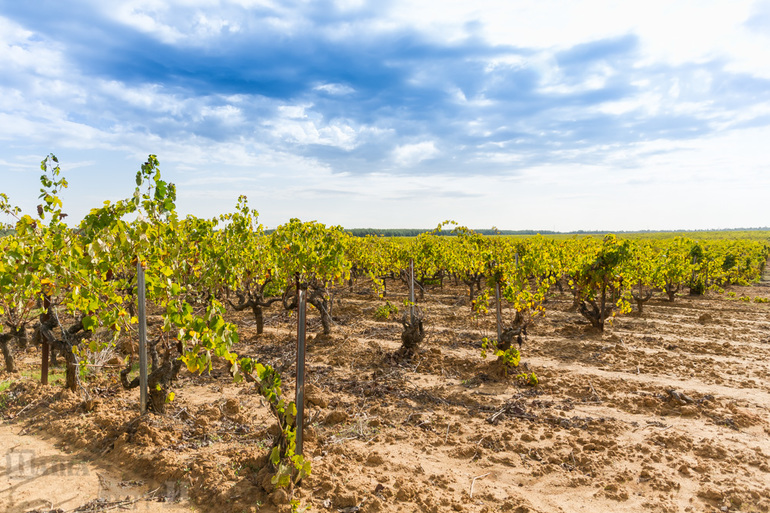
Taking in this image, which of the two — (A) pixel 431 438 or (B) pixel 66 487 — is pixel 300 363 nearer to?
(A) pixel 431 438

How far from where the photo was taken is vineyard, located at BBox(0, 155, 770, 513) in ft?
12.4

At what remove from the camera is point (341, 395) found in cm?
629

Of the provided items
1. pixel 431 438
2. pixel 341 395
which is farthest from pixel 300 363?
pixel 341 395

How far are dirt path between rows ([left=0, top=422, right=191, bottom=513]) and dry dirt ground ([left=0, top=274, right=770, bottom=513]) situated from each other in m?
0.02

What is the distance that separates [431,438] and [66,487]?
3.80 metres

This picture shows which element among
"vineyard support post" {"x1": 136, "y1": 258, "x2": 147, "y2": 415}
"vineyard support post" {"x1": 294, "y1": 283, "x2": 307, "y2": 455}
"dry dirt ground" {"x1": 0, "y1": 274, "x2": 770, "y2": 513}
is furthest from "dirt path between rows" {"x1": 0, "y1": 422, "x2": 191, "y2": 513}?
"vineyard support post" {"x1": 294, "y1": 283, "x2": 307, "y2": 455}

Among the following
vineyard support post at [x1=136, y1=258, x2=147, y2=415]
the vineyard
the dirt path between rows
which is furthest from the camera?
vineyard support post at [x1=136, y1=258, x2=147, y2=415]

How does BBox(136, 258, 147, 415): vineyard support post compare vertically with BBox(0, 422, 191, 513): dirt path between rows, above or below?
above

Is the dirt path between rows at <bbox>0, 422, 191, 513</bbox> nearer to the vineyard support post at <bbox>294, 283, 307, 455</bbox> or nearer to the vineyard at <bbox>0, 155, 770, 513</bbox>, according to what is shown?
the vineyard at <bbox>0, 155, 770, 513</bbox>

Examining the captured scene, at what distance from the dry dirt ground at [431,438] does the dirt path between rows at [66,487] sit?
0.06 ft

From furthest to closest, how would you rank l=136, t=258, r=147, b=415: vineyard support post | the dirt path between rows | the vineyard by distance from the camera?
l=136, t=258, r=147, b=415: vineyard support post
the vineyard
the dirt path between rows

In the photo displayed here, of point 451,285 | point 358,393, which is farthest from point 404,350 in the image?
point 451,285

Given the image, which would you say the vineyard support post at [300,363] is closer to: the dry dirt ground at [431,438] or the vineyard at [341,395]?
the vineyard at [341,395]

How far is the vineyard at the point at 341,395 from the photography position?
3.79m
